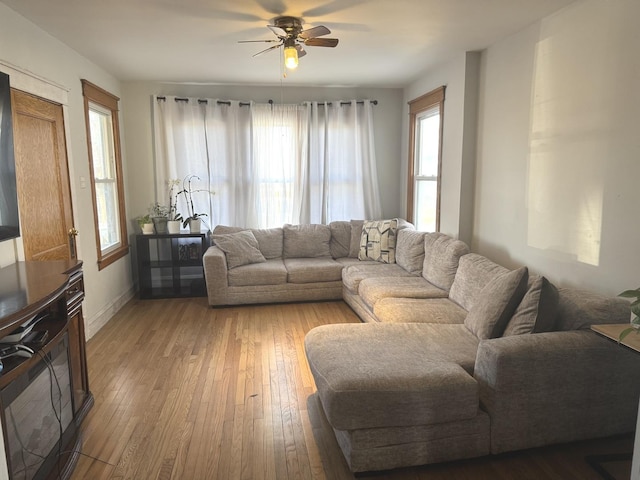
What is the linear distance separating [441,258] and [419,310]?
0.78 m

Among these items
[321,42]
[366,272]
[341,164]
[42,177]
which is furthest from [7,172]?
[341,164]

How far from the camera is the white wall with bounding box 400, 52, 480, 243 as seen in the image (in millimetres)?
3967

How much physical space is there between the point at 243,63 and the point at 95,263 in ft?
7.90

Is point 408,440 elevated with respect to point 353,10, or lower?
lower

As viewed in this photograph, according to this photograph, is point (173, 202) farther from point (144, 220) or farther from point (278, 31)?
point (278, 31)

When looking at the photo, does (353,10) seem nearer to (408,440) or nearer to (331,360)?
(331,360)

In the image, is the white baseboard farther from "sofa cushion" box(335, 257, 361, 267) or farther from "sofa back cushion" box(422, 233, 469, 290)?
"sofa back cushion" box(422, 233, 469, 290)

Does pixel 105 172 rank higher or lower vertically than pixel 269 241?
higher

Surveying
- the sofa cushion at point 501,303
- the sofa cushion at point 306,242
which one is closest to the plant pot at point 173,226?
the sofa cushion at point 306,242

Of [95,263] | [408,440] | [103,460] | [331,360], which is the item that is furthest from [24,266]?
[408,440]

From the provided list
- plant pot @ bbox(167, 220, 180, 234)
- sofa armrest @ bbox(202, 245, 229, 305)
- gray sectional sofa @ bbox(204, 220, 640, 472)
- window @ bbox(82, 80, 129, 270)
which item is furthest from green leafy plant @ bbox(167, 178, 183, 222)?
gray sectional sofa @ bbox(204, 220, 640, 472)

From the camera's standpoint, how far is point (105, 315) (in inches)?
168

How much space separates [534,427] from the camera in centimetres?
216

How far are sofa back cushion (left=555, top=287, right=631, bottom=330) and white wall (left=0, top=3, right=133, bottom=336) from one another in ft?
10.7
